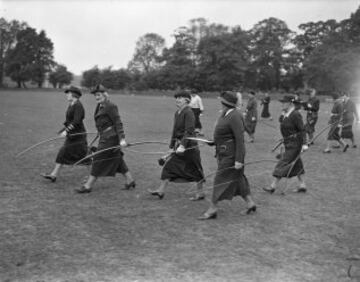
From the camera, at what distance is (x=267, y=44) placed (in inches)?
3740

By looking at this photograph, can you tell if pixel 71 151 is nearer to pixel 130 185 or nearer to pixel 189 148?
pixel 130 185

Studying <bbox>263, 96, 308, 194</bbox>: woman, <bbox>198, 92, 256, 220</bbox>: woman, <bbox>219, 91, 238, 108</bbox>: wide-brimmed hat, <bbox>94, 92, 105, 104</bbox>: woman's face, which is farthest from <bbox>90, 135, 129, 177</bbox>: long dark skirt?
<bbox>263, 96, 308, 194</bbox>: woman

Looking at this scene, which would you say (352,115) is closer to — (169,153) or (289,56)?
(169,153)

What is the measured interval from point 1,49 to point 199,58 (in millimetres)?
42245

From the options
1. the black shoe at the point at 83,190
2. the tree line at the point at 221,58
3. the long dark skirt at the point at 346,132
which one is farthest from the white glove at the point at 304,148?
the tree line at the point at 221,58

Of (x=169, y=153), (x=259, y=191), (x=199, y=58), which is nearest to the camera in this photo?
(x=169, y=153)

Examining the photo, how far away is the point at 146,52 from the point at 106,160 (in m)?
111

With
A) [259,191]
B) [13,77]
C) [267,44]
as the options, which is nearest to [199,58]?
[267,44]

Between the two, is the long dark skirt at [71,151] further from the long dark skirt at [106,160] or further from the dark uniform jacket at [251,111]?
the dark uniform jacket at [251,111]

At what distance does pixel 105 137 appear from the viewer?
846cm

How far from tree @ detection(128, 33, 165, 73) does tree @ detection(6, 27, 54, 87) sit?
2117cm

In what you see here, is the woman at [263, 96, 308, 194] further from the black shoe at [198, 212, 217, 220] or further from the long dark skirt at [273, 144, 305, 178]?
the black shoe at [198, 212, 217, 220]

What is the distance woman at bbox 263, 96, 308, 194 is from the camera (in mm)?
8609

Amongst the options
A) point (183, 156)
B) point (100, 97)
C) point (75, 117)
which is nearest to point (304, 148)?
point (183, 156)
